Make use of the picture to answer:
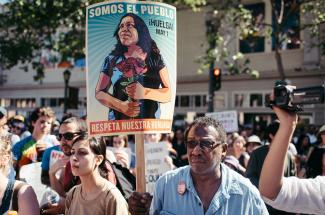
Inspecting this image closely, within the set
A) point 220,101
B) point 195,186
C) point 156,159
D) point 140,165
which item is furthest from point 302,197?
point 220,101

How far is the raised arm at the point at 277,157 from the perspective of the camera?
2.17 meters

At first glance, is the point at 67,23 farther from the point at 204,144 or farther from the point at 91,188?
the point at 204,144

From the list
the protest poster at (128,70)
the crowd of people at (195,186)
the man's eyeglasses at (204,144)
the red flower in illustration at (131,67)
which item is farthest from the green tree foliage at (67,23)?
the man's eyeglasses at (204,144)

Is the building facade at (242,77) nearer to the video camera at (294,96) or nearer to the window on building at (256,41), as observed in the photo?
the window on building at (256,41)

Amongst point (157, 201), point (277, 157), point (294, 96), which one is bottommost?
point (157, 201)

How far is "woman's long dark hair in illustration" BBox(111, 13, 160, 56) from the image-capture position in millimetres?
3273

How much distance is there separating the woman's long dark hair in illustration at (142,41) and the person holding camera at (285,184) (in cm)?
134

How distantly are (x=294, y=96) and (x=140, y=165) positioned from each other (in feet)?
4.34

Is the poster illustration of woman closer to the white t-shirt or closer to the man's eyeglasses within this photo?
the man's eyeglasses

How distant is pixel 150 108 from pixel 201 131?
1.84 ft

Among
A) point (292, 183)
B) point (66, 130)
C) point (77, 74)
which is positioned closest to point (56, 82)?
point (77, 74)

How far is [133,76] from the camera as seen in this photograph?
3.23 m

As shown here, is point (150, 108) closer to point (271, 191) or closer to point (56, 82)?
point (271, 191)

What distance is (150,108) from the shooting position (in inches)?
128
